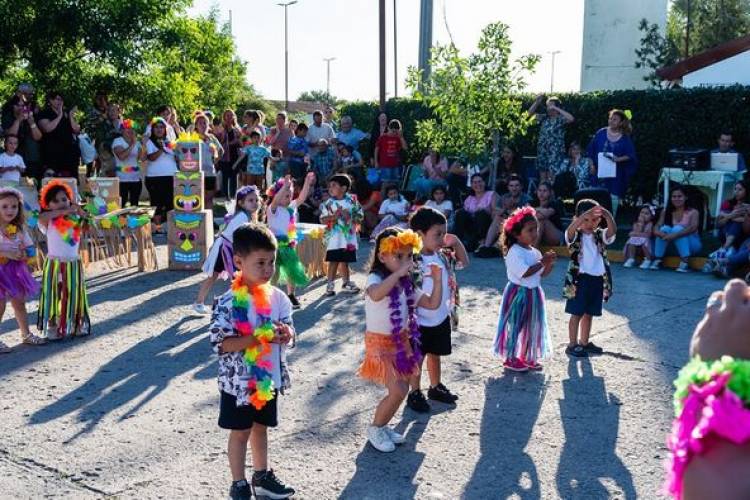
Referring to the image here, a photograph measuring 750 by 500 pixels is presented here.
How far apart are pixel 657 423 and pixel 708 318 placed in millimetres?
3557

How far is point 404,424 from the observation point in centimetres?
596

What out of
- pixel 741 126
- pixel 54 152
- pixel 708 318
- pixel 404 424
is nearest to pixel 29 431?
pixel 404 424

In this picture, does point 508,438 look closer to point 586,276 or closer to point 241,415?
point 241,415

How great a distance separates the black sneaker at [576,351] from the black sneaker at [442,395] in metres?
1.58

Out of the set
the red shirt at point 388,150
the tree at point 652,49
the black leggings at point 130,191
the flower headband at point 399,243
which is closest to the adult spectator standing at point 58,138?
the black leggings at point 130,191

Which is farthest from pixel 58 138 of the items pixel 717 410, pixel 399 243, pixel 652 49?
pixel 652 49

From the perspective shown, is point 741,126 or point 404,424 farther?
point 741,126

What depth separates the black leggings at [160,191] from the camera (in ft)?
46.0

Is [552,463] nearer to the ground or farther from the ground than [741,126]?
nearer to the ground

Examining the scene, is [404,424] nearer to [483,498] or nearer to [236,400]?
[483,498]

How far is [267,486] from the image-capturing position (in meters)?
4.71

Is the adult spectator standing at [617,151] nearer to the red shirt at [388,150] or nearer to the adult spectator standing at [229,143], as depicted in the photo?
the red shirt at [388,150]

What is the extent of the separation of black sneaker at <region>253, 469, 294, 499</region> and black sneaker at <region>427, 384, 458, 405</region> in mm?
1884

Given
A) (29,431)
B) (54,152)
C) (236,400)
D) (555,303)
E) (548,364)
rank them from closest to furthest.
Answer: (236,400)
(29,431)
(548,364)
(555,303)
(54,152)
